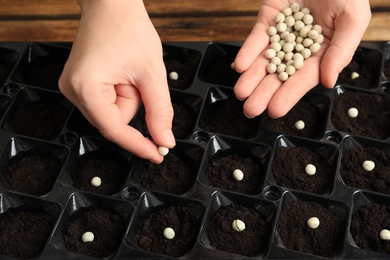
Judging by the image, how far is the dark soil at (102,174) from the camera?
1130mm

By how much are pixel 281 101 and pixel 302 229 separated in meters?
0.27

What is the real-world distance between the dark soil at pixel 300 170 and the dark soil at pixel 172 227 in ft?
0.68

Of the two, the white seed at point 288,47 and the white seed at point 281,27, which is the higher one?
the white seed at point 281,27

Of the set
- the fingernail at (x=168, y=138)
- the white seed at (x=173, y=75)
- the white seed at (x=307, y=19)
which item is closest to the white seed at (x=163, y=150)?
the fingernail at (x=168, y=138)

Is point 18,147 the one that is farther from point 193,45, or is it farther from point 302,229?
point 302,229

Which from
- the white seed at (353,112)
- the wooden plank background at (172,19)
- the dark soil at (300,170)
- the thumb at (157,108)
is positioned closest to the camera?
the thumb at (157,108)

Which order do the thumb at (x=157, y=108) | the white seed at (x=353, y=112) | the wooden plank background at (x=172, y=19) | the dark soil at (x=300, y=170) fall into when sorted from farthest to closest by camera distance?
the wooden plank background at (x=172, y=19), the white seed at (x=353, y=112), the dark soil at (x=300, y=170), the thumb at (x=157, y=108)

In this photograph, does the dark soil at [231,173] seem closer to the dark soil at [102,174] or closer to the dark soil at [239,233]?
the dark soil at [239,233]

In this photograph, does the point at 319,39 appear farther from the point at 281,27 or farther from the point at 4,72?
the point at 4,72

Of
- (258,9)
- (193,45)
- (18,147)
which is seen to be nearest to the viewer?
(18,147)

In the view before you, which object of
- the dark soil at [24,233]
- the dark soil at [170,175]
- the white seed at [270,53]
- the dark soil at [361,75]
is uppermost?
the white seed at [270,53]

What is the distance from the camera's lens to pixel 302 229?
3.50ft

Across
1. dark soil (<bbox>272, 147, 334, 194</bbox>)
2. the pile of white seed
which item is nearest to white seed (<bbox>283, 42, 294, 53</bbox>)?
the pile of white seed

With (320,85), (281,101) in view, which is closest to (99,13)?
(281,101)
